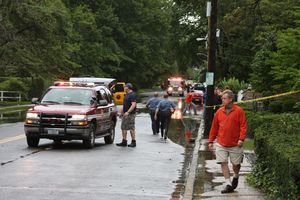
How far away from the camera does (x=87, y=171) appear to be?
12680mm

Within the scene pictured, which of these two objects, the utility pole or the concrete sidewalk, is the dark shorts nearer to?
the concrete sidewalk

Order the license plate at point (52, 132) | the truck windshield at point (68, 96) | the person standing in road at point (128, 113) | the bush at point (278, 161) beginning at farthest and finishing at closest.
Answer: the person standing in road at point (128, 113), the truck windshield at point (68, 96), the license plate at point (52, 132), the bush at point (278, 161)

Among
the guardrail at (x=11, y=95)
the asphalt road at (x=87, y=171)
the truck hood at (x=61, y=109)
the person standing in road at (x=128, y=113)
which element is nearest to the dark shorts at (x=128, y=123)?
the person standing in road at (x=128, y=113)

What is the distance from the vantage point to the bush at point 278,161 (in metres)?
7.81

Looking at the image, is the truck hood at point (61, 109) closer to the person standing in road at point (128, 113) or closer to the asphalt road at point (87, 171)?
the asphalt road at point (87, 171)

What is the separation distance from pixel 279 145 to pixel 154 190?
2.62m

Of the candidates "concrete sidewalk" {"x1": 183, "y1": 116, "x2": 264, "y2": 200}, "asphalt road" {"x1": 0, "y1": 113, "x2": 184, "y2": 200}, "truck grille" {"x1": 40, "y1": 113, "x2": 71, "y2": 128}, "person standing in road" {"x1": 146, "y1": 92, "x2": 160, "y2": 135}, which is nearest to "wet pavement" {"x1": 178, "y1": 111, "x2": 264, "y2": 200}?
"concrete sidewalk" {"x1": 183, "y1": 116, "x2": 264, "y2": 200}

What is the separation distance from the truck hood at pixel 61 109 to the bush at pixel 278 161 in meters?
6.39

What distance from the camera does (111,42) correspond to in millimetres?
76562

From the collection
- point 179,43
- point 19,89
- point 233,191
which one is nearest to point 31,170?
point 233,191

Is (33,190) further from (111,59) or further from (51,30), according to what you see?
(111,59)

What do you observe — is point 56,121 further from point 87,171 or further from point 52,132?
point 87,171

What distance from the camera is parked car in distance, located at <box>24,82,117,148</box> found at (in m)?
16.8

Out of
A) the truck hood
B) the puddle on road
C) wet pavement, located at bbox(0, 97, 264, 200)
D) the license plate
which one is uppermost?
the truck hood
